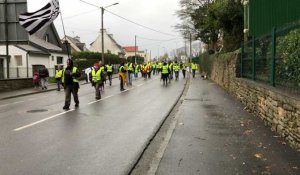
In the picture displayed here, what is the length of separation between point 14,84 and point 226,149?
21.7 m

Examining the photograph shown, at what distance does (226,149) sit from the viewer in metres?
7.36

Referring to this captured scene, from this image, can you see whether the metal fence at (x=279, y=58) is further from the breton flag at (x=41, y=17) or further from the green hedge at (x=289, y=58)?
the breton flag at (x=41, y=17)

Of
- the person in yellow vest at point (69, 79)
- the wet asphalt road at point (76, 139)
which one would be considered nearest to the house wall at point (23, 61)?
the person in yellow vest at point (69, 79)

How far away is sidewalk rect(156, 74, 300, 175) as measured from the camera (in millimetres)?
6090

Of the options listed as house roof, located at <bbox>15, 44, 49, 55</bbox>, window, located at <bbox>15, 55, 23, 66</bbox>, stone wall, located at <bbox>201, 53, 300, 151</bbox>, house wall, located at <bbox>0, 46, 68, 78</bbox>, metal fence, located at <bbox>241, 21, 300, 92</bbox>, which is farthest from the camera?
window, located at <bbox>15, 55, 23, 66</bbox>

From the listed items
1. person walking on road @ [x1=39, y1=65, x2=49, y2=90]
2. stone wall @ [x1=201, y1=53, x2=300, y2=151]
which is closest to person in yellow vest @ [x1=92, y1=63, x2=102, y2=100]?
stone wall @ [x1=201, y1=53, x2=300, y2=151]

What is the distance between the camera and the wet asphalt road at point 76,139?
21.1 feet

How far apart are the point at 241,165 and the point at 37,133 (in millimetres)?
5003

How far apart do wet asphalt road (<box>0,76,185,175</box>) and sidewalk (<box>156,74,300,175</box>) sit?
27.3 inches

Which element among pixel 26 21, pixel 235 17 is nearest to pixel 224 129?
pixel 26 21

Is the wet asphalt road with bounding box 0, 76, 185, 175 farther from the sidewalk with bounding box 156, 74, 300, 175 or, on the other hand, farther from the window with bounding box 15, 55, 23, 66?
the window with bounding box 15, 55, 23, 66

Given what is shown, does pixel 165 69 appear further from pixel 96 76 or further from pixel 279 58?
pixel 279 58

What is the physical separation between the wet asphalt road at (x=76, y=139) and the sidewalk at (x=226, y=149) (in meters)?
0.69

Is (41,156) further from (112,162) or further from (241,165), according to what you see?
(241,165)
